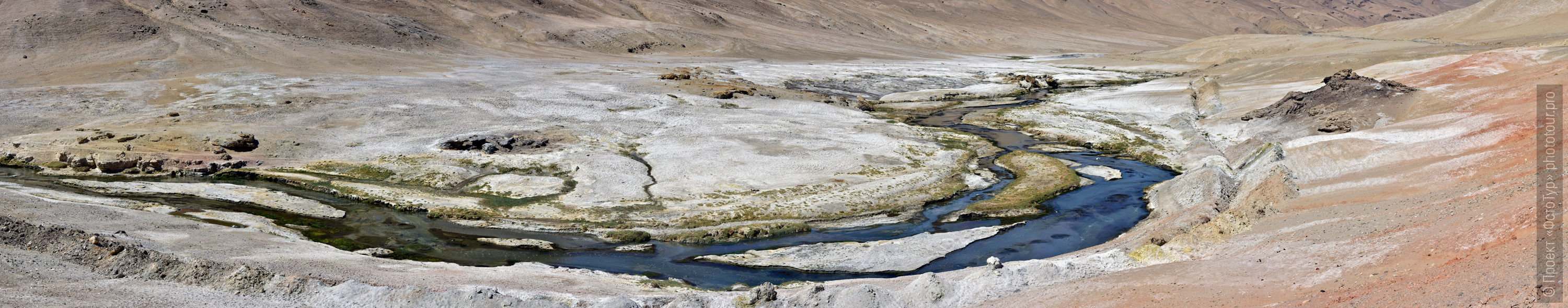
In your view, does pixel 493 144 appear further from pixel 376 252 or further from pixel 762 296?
pixel 762 296

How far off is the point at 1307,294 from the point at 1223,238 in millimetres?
5828

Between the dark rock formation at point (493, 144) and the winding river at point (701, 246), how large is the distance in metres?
8.69

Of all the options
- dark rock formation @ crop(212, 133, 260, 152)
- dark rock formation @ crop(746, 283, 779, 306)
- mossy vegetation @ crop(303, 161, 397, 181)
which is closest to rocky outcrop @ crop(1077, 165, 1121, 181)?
dark rock formation @ crop(746, 283, 779, 306)

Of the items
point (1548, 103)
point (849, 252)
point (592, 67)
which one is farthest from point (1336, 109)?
point (592, 67)

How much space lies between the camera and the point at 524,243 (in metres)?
28.2

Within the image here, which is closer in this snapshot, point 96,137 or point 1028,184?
point 1028,184

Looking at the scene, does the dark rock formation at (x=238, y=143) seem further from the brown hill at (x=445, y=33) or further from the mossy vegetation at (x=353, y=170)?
the brown hill at (x=445, y=33)

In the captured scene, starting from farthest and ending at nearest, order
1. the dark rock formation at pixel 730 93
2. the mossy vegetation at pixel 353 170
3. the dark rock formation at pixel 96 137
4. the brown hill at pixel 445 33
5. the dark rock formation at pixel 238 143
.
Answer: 1. the brown hill at pixel 445 33
2. the dark rock formation at pixel 730 93
3. the dark rock formation at pixel 238 143
4. the dark rock formation at pixel 96 137
5. the mossy vegetation at pixel 353 170

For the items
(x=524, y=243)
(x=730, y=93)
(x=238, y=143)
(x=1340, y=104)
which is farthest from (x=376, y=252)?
(x=1340, y=104)

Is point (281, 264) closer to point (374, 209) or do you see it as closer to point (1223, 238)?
point (374, 209)

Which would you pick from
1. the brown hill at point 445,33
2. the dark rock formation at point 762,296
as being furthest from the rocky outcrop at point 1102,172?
the brown hill at point 445,33

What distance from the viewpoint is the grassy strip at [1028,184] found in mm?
33344

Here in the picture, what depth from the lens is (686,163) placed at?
40.3 metres

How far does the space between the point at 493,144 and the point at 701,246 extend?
19264 mm
